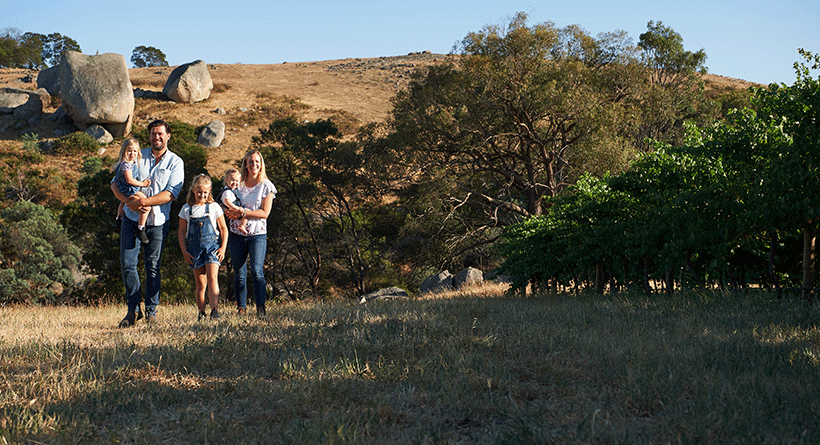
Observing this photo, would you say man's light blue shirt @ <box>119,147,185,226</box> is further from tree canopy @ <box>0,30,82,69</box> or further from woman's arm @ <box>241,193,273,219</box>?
tree canopy @ <box>0,30,82,69</box>

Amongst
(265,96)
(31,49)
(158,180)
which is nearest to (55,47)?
(31,49)

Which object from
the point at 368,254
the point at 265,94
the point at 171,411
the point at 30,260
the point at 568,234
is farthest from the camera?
the point at 265,94

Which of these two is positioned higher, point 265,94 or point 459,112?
point 265,94

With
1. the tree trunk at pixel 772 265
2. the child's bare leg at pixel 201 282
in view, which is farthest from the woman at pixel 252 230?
the tree trunk at pixel 772 265

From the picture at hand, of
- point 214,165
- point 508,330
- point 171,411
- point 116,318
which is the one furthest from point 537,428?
point 214,165

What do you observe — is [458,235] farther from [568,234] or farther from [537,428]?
[537,428]

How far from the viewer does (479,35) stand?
19.6m

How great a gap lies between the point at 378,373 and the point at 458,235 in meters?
16.9

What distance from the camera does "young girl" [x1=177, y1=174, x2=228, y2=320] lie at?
630cm

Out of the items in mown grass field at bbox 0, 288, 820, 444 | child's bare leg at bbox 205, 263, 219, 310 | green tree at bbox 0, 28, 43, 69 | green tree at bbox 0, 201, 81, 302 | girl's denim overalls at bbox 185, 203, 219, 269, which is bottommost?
green tree at bbox 0, 201, 81, 302

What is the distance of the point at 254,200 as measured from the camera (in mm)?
6520

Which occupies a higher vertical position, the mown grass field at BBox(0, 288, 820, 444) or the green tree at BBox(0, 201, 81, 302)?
the mown grass field at BBox(0, 288, 820, 444)

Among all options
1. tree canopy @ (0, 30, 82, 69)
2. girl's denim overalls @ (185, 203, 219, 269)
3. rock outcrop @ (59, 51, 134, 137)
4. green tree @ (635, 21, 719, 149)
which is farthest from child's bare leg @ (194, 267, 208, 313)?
tree canopy @ (0, 30, 82, 69)

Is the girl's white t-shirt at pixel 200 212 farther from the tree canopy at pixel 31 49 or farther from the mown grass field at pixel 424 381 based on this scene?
the tree canopy at pixel 31 49
